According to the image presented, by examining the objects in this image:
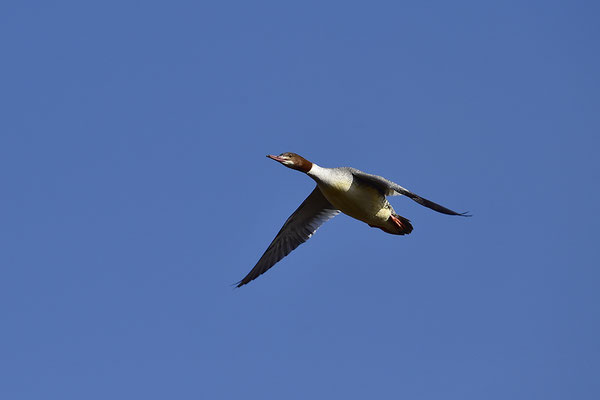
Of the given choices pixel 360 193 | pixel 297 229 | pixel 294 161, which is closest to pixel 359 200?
pixel 360 193

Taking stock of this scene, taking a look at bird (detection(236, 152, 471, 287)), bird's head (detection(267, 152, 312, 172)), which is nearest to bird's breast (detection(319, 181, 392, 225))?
bird (detection(236, 152, 471, 287))

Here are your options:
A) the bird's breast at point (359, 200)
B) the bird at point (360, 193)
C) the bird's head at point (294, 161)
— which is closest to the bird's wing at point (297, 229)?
the bird at point (360, 193)

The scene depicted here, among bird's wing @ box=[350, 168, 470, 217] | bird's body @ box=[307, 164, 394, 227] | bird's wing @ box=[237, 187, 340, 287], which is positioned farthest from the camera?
bird's wing @ box=[237, 187, 340, 287]

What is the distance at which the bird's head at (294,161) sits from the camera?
1203cm

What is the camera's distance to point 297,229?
14570 millimetres

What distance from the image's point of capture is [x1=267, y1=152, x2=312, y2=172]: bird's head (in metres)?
12.0

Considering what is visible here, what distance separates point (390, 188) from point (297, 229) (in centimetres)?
285

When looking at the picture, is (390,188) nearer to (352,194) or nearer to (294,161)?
(352,194)

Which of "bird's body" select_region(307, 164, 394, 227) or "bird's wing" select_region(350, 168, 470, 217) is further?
"bird's body" select_region(307, 164, 394, 227)

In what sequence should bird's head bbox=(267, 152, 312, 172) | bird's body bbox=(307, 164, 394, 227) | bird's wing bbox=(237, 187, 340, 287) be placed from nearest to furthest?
bird's head bbox=(267, 152, 312, 172), bird's body bbox=(307, 164, 394, 227), bird's wing bbox=(237, 187, 340, 287)

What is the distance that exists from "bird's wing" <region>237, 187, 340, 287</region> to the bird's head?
2.13 m

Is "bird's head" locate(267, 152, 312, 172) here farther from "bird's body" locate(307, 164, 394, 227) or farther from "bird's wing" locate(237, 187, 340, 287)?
"bird's wing" locate(237, 187, 340, 287)

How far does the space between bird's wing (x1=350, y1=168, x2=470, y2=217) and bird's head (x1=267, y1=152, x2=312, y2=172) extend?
0.81 meters

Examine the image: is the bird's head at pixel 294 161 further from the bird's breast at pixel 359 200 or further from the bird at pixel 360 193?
the bird's breast at pixel 359 200
